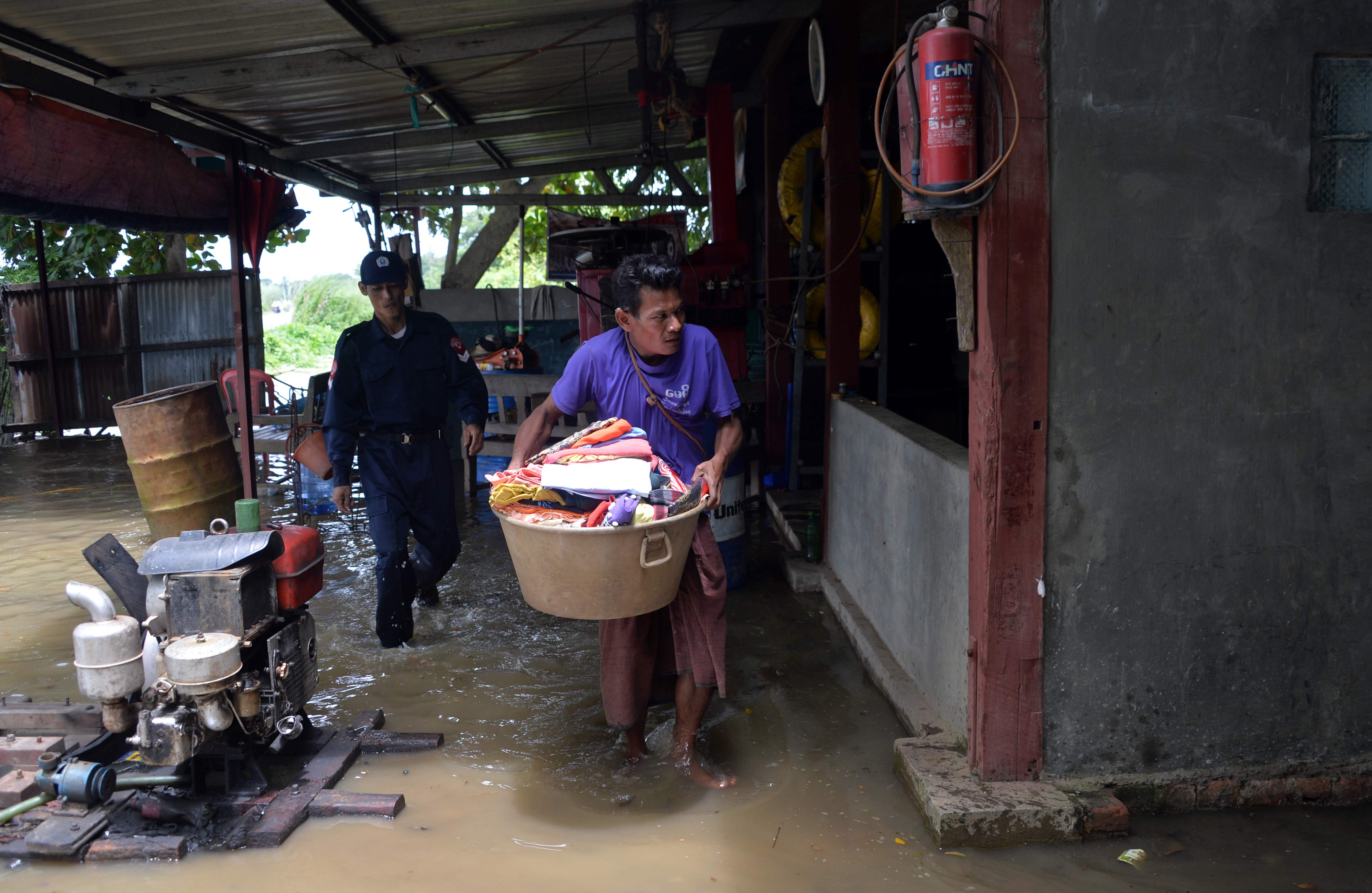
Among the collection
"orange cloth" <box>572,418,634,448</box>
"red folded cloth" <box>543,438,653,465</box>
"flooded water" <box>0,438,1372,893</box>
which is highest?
"orange cloth" <box>572,418,634,448</box>

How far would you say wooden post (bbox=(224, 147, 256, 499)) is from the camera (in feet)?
20.9

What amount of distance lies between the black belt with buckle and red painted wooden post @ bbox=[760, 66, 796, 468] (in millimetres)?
3619

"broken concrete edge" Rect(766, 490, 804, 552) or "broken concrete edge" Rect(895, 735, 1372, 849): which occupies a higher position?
"broken concrete edge" Rect(766, 490, 804, 552)

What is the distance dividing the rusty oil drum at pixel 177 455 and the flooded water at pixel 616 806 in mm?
879

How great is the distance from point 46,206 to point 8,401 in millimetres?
10922

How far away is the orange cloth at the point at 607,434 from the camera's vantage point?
3141 mm

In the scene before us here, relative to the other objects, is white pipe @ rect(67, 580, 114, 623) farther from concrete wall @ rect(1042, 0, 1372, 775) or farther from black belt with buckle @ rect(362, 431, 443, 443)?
concrete wall @ rect(1042, 0, 1372, 775)

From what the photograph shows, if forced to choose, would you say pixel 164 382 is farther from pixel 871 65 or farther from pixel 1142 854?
pixel 1142 854

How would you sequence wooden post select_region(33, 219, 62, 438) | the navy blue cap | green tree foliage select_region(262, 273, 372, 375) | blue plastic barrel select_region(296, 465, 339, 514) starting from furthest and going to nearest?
green tree foliage select_region(262, 273, 372, 375), wooden post select_region(33, 219, 62, 438), blue plastic barrel select_region(296, 465, 339, 514), the navy blue cap

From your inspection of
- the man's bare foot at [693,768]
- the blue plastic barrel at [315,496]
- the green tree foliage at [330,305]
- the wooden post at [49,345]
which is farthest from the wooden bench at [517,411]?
the green tree foliage at [330,305]

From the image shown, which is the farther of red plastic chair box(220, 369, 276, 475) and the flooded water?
red plastic chair box(220, 369, 276, 475)

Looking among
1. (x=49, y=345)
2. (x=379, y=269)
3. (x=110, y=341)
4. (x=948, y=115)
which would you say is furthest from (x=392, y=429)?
(x=110, y=341)

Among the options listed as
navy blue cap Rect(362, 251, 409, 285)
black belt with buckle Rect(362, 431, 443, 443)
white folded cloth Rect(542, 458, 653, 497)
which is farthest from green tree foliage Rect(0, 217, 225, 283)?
white folded cloth Rect(542, 458, 653, 497)

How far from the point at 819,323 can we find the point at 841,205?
1.71 m
